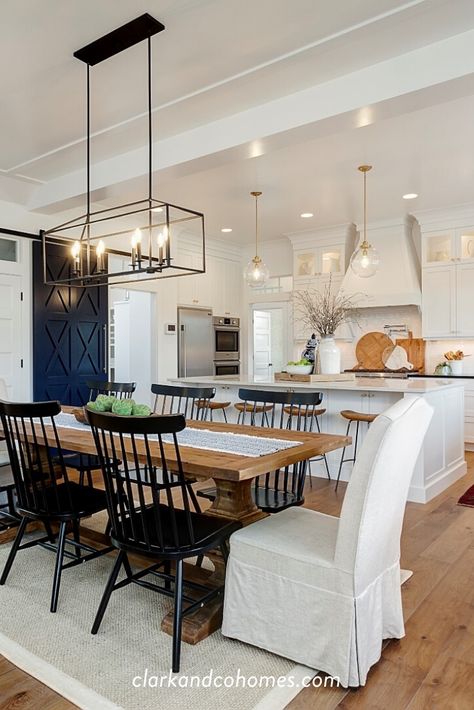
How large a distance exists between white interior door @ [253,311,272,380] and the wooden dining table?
18.5 ft

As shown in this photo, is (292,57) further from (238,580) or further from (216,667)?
(216,667)

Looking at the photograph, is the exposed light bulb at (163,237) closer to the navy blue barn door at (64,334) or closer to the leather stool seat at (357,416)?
the leather stool seat at (357,416)

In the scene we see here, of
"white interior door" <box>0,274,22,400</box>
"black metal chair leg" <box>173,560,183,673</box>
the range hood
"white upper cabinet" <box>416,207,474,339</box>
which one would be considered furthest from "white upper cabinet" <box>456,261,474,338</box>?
"black metal chair leg" <box>173,560,183,673</box>

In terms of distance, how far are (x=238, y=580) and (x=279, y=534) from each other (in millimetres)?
241

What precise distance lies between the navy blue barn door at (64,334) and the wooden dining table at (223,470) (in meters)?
2.86

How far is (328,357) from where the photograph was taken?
16.2ft

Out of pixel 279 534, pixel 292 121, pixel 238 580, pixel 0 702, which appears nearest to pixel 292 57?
pixel 292 121

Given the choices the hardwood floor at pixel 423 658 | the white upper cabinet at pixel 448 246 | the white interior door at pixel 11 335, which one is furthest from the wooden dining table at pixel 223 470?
the white upper cabinet at pixel 448 246

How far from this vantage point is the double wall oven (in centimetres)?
789

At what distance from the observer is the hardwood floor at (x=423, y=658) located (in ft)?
5.66

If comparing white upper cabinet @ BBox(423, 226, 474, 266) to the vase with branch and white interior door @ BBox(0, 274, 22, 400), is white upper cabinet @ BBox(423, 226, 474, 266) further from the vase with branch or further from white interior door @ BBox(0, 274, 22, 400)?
white interior door @ BBox(0, 274, 22, 400)

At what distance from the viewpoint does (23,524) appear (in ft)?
8.55

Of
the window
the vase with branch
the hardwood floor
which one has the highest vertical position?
the window

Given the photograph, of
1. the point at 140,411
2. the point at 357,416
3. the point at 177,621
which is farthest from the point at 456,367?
the point at 177,621
